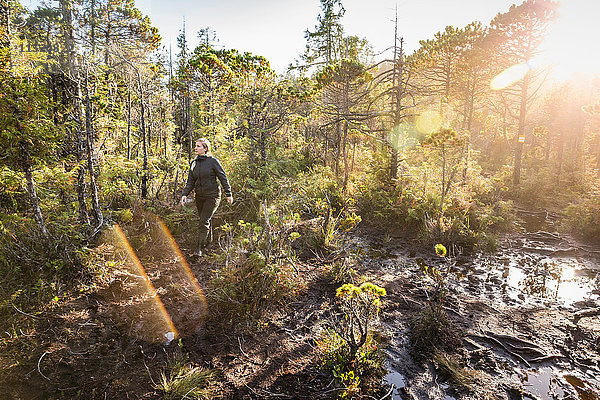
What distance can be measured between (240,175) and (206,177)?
3.00 metres

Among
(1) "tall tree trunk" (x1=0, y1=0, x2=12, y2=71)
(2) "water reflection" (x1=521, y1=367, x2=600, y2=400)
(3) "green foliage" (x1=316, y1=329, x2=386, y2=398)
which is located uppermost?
(1) "tall tree trunk" (x1=0, y1=0, x2=12, y2=71)

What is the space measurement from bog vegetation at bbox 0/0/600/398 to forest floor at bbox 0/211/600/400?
16 centimetres

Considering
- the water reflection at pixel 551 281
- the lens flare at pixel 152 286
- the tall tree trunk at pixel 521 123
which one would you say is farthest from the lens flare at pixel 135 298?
the tall tree trunk at pixel 521 123

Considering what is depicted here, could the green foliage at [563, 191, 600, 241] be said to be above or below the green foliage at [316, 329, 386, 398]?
above

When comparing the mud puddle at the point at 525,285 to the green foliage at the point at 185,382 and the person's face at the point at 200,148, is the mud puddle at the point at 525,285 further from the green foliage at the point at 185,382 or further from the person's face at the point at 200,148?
the person's face at the point at 200,148

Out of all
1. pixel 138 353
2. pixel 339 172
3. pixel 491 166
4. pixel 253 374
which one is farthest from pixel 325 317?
pixel 491 166

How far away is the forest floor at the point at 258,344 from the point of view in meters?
2.91

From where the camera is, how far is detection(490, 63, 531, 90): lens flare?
46.0 feet

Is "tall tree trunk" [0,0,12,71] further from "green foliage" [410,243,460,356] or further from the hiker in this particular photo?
"green foliage" [410,243,460,356]

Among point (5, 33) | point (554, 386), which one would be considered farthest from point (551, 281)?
point (5, 33)

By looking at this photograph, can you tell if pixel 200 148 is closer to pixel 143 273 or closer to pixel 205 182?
pixel 205 182

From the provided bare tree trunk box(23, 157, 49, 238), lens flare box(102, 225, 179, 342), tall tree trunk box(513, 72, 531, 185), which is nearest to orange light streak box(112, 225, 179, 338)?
lens flare box(102, 225, 179, 342)

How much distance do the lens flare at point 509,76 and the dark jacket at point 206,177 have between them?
54.2 ft

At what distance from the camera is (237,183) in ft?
26.8
